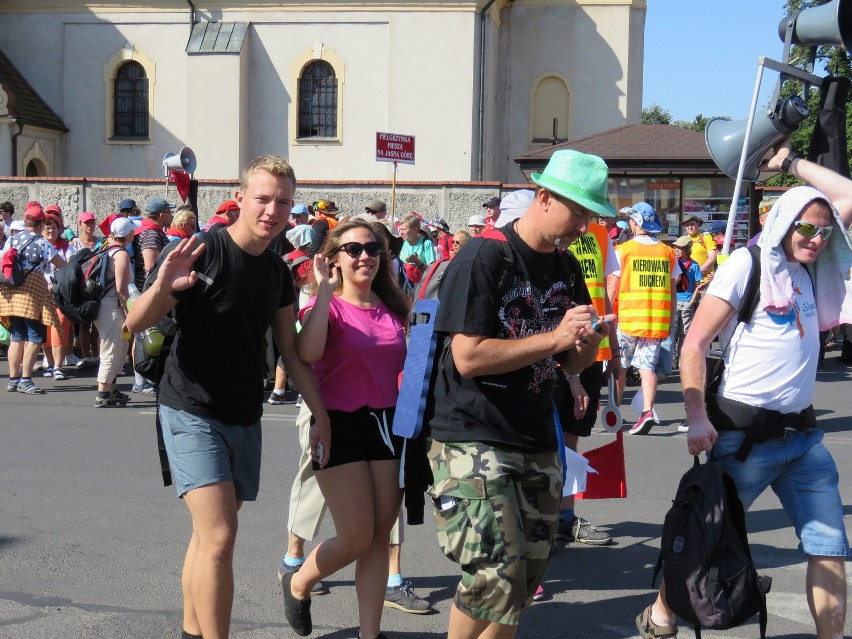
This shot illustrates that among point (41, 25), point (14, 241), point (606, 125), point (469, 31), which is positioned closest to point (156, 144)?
point (41, 25)

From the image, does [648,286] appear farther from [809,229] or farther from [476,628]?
[476,628]

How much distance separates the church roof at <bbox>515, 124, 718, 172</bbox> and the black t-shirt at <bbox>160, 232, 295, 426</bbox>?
17.0 metres

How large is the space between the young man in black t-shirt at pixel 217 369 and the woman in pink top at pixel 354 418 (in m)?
0.30

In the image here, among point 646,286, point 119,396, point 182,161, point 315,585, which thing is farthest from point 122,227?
point 315,585

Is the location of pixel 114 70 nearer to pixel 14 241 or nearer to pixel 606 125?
pixel 606 125

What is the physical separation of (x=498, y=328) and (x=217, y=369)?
3.67 feet

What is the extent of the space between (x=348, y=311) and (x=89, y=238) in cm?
1133

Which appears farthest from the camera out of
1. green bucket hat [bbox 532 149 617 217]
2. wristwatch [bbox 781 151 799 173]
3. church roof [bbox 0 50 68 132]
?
church roof [bbox 0 50 68 132]

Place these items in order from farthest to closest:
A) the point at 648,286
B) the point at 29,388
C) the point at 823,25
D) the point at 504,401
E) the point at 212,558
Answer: the point at 29,388 < the point at 648,286 < the point at 823,25 < the point at 212,558 < the point at 504,401

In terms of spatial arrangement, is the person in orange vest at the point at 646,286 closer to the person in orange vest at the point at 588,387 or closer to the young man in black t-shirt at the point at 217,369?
the person in orange vest at the point at 588,387

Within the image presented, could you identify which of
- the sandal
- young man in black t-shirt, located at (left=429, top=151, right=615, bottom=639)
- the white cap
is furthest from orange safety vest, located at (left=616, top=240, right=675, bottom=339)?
young man in black t-shirt, located at (left=429, top=151, right=615, bottom=639)

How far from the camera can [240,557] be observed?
5914 millimetres

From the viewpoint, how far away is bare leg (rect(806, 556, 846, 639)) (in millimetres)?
4180

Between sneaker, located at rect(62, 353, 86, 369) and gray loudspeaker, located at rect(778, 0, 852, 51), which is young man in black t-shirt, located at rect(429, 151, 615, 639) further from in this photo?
sneaker, located at rect(62, 353, 86, 369)
